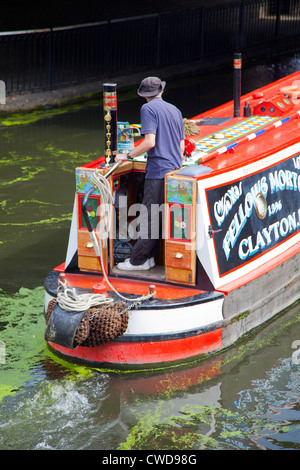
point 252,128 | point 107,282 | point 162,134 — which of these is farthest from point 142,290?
point 252,128

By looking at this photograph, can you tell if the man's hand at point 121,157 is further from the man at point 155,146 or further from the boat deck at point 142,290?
the boat deck at point 142,290

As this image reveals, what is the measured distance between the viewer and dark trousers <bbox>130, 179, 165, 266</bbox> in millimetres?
6516

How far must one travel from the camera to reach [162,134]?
6.39 metres

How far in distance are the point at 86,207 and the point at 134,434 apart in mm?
1830

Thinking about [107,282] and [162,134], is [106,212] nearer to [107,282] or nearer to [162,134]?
[107,282]

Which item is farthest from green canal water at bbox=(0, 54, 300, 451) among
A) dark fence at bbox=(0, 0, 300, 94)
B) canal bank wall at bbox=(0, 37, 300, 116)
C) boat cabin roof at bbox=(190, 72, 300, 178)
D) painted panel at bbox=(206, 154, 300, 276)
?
dark fence at bbox=(0, 0, 300, 94)

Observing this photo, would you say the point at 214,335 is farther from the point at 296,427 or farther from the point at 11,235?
the point at 11,235

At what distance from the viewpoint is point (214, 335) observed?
20.9 ft

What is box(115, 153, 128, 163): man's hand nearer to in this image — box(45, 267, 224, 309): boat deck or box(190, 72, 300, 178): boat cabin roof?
box(190, 72, 300, 178): boat cabin roof

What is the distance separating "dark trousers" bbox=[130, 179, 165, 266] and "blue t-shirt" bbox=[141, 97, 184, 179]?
0.30 ft

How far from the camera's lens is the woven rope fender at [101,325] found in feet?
19.0

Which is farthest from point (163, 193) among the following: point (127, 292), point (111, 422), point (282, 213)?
point (111, 422)

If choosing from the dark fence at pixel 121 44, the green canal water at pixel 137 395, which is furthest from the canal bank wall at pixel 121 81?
the green canal water at pixel 137 395
